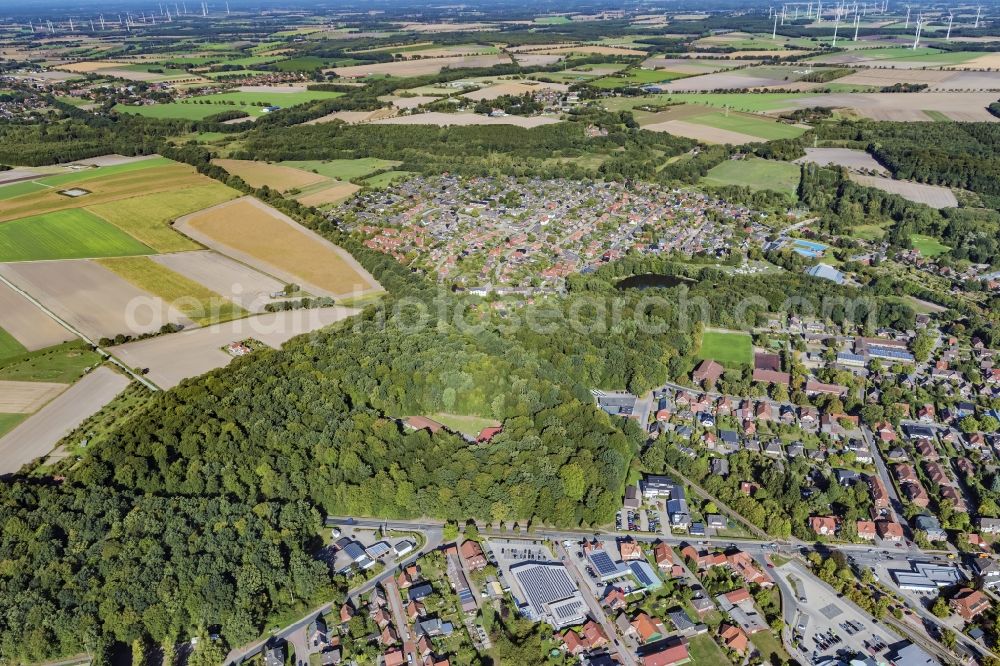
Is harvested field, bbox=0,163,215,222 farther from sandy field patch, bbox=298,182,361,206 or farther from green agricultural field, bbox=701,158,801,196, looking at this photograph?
green agricultural field, bbox=701,158,801,196

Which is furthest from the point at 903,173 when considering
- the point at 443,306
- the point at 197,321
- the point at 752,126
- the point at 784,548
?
the point at 197,321

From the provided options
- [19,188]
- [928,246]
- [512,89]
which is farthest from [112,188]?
[928,246]

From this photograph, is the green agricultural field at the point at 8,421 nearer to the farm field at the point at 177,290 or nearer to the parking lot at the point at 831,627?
the farm field at the point at 177,290

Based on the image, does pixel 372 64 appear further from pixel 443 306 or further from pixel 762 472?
pixel 762 472

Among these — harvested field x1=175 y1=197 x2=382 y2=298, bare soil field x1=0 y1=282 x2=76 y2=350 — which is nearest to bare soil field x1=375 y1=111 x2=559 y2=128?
harvested field x1=175 y1=197 x2=382 y2=298

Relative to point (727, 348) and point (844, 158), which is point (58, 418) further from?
point (844, 158)

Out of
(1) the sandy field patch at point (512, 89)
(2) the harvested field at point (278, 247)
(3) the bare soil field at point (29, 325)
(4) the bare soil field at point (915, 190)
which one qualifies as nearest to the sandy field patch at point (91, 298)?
(3) the bare soil field at point (29, 325)
